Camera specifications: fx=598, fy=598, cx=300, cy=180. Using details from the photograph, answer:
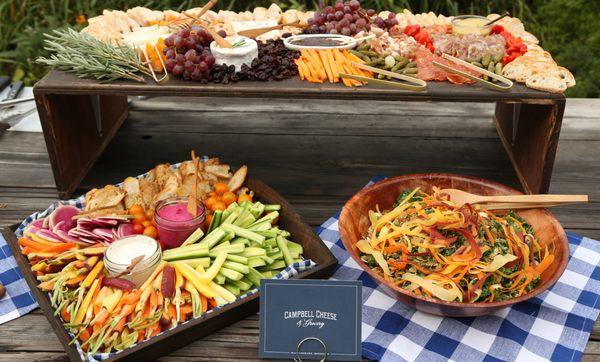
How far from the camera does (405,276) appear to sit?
189 centimetres

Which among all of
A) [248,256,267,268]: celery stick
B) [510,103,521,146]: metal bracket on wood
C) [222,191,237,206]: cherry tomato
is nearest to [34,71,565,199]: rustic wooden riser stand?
[510,103,521,146]: metal bracket on wood

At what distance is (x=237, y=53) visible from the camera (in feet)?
8.61

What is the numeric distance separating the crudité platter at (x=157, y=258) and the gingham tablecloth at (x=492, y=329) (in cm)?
28

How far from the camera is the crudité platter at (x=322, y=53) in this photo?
2.58 metres

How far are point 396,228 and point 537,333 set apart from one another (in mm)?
572

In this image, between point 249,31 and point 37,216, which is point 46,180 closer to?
point 37,216

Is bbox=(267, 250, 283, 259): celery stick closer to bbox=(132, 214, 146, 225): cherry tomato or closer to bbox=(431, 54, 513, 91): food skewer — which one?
bbox=(132, 214, 146, 225): cherry tomato

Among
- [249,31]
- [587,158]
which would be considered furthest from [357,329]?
[587,158]

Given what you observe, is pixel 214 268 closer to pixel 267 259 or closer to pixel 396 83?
pixel 267 259

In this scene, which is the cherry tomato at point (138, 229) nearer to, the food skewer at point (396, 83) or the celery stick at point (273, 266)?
the celery stick at point (273, 266)

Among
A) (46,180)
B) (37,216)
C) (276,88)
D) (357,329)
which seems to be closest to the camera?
(357,329)

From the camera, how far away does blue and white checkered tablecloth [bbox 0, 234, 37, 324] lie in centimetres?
210

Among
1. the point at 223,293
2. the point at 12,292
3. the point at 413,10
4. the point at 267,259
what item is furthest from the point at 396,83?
the point at 413,10

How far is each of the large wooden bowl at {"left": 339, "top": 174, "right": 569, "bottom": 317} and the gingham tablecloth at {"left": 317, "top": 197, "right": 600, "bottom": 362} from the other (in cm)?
11
